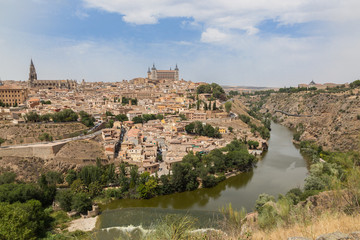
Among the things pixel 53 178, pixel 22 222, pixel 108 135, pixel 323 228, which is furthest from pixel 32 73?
pixel 323 228

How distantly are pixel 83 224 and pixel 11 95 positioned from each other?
22841 mm

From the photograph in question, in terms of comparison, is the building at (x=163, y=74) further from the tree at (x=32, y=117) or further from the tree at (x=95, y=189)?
the tree at (x=95, y=189)

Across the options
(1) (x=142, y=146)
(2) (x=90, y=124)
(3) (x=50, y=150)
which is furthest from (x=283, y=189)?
(2) (x=90, y=124)

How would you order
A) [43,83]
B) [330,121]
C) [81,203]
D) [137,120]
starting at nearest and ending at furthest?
[81,203] → [330,121] → [137,120] → [43,83]

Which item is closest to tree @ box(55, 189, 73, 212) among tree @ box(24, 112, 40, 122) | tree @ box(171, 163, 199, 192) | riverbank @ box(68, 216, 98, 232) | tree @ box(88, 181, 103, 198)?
riverbank @ box(68, 216, 98, 232)

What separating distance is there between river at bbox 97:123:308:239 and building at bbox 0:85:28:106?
20948mm

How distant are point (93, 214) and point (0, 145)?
9.87 m

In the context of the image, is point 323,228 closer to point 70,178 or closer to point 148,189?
point 148,189

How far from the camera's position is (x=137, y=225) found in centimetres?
1034

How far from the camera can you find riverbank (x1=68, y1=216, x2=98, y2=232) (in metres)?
9.95

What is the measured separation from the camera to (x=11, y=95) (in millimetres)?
26328

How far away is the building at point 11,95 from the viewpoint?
25672 millimetres

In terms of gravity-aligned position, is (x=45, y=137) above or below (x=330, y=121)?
below

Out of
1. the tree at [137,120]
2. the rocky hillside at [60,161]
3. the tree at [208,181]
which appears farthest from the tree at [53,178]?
the tree at [137,120]
